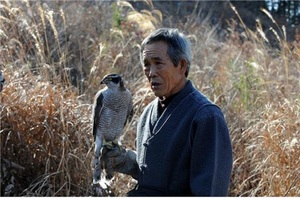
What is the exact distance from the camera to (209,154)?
86.2 inches

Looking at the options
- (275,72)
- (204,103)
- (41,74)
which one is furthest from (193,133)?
(275,72)

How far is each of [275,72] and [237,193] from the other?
214 centimetres

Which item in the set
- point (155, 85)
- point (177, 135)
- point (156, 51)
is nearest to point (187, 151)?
point (177, 135)

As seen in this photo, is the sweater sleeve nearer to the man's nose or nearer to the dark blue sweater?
the dark blue sweater

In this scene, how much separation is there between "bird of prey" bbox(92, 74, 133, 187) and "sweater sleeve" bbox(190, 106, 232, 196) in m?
1.06

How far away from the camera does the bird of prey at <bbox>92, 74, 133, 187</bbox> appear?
325cm

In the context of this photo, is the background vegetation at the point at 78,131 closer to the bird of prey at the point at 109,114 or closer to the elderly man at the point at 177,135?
the bird of prey at the point at 109,114

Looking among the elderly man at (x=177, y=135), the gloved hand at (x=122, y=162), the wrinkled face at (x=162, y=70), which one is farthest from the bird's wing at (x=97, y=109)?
the wrinkled face at (x=162, y=70)

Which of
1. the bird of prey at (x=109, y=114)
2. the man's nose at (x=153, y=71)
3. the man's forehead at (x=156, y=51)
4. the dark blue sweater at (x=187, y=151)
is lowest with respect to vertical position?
the bird of prey at (x=109, y=114)

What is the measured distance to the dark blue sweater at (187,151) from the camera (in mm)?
2197

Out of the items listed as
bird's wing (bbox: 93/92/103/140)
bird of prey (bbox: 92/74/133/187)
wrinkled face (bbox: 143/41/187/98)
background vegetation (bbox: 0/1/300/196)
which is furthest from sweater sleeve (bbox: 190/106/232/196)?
background vegetation (bbox: 0/1/300/196)

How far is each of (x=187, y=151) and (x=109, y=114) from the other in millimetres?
1129

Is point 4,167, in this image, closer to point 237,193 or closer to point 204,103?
point 237,193

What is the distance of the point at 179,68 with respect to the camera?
2.39 m
